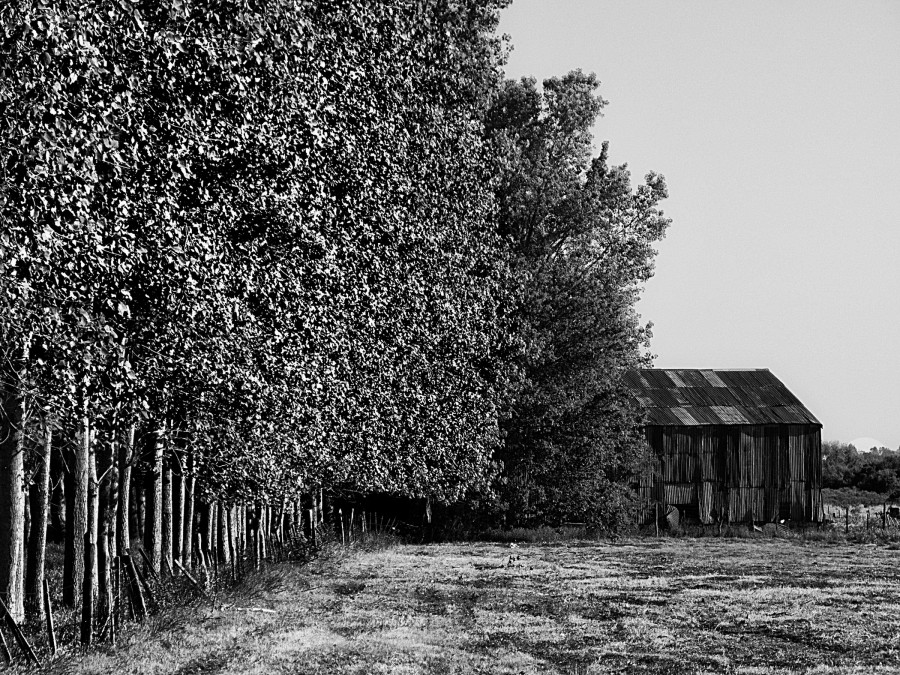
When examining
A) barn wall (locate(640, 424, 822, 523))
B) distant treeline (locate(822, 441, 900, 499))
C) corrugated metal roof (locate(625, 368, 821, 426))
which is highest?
corrugated metal roof (locate(625, 368, 821, 426))

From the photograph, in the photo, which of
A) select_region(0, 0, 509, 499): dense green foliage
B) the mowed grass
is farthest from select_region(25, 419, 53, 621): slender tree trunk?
the mowed grass

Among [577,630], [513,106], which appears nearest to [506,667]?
[577,630]

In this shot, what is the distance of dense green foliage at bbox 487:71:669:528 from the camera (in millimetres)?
44938

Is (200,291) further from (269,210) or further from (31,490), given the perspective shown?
(31,490)

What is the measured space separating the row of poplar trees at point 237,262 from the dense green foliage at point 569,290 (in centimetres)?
637

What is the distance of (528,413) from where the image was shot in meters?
45.5

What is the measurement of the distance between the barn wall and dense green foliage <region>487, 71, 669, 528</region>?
11.9 m

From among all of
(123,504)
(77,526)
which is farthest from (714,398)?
(77,526)

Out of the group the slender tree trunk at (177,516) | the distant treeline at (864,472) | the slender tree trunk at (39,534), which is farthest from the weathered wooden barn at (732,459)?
the slender tree trunk at (39,534)

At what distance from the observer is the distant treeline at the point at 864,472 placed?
97938mm

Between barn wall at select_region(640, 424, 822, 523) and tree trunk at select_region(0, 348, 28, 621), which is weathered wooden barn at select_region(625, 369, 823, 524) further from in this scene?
tree trunk at select_region(0, 348, 28, 621)

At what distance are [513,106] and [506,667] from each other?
33.8m

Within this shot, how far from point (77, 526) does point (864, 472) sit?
318 feet

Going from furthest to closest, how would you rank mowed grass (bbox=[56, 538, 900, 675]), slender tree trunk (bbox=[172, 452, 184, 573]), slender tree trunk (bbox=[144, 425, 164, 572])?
1. slender tree trunk (bbox=[172, 452, 184, 573])
2. slender tree trunk (bbox=[144, 425, 164, 572])
3. mowed grass (bbox=[56, 538, 900, 675])
